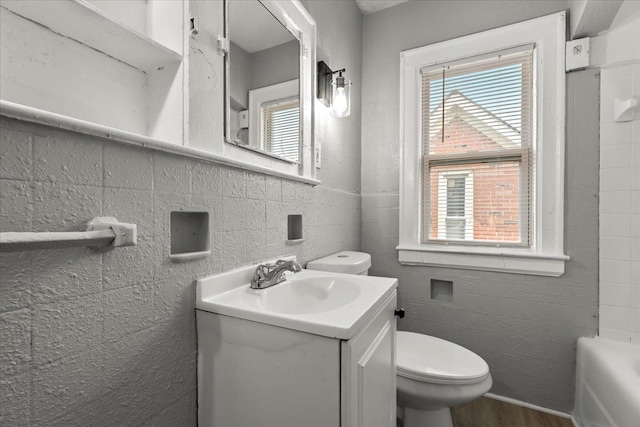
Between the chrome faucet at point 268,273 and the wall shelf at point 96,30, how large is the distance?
2.22 ft

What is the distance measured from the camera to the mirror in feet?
3.36

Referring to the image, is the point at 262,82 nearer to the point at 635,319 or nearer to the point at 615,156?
the point at 615,156

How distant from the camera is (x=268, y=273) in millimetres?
989

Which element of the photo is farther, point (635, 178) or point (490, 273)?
point (490, 273)

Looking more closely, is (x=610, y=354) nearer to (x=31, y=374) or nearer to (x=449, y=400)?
(x=449, y=400)

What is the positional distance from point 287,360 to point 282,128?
0.93 metres

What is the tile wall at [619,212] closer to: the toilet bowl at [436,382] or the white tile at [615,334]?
the white tile at [615,334]

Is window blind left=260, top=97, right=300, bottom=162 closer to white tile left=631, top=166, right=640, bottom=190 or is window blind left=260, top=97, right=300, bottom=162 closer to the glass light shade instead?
the glass light shade

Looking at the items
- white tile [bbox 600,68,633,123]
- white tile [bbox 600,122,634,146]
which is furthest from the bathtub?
white tile [bbox 600,68,633,123]

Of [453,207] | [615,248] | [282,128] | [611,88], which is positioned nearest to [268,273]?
[282,128]

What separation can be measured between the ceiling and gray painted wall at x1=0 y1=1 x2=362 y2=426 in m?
1.55

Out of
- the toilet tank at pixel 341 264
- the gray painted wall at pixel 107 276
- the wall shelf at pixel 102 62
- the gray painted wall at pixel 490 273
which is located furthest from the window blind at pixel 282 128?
the gray painted wall at pixel 490 273

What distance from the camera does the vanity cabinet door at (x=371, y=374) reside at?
0.64 m

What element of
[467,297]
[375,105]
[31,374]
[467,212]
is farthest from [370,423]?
[375,105]
